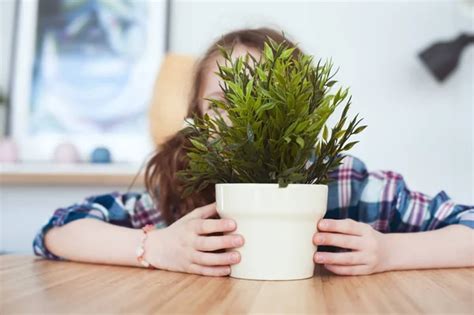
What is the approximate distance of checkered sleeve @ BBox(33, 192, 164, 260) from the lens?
34.4 inches

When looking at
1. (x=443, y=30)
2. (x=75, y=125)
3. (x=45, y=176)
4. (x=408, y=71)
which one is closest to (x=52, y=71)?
(x=75, y=125)

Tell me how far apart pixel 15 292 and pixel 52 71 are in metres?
1.84

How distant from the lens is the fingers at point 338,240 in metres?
0.59

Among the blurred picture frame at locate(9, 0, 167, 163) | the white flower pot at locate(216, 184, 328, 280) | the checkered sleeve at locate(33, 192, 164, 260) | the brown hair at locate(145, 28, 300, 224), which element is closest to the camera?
the white flower pot at locate(216, 184, 328, 280)

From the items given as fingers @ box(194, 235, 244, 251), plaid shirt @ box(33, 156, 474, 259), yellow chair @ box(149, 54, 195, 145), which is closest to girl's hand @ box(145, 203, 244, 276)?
fingers @ box(194, 235, 244, 251)

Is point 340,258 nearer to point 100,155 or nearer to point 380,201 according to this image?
point 380,201

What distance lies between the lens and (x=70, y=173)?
1977 millimetres

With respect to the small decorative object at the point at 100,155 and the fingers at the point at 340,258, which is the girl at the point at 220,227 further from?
the small decorative object at the point at 100,155

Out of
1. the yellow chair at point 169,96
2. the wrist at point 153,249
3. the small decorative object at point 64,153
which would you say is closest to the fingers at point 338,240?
the wrist at point 153,249

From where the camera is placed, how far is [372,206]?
3.20 ft

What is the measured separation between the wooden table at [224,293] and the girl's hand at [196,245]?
0.06 ft

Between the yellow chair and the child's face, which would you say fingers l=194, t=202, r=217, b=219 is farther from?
the yellow chair

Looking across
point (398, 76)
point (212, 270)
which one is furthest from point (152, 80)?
point (212, 270)

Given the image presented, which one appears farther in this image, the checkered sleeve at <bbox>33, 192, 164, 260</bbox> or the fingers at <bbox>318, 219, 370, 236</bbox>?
the checkered sleeve at <bbox>33, 192, 164, 260</bbox>
